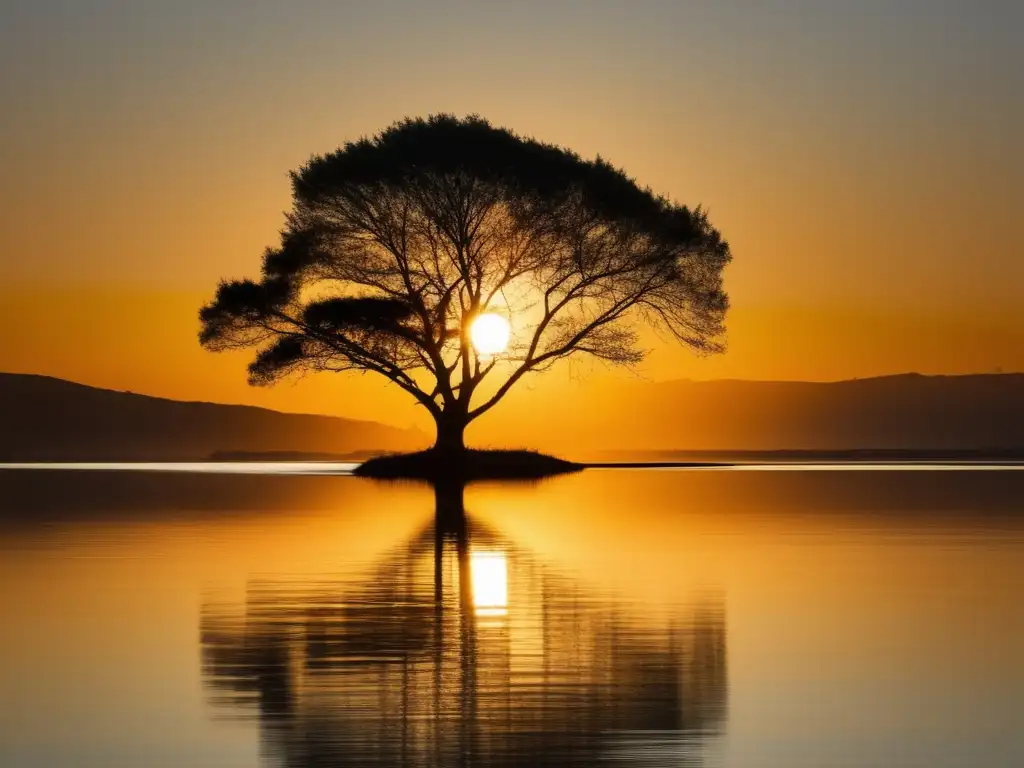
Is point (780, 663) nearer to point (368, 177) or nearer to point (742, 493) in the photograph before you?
point (742, 493)

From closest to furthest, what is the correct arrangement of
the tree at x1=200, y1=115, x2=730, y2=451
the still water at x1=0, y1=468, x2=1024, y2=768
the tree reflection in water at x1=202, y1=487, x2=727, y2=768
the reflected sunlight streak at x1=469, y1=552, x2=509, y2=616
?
the tree reflection in water at x1=202, y1=487, x2=727, y2=768
the still water at x1=0, y1=468, x2=1024, y2=768
the reflected sunlight streak at x1=469, y1=552, x2=509, y2=616
the tree at x1=200, y1=115, x2=730, y2=451

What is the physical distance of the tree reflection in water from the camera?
7887mm

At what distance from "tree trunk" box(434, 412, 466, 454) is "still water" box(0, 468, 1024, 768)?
1028 inches

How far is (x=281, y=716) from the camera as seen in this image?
28.3ft

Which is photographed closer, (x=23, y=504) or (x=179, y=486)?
(x=23, y=504)

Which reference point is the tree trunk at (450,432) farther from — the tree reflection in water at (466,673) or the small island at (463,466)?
the tree reflection in water at (466,673)

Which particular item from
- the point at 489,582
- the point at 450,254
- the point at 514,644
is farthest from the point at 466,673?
the point at 450,254

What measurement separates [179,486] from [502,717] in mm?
30276

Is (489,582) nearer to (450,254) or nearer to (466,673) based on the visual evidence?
(466,673)

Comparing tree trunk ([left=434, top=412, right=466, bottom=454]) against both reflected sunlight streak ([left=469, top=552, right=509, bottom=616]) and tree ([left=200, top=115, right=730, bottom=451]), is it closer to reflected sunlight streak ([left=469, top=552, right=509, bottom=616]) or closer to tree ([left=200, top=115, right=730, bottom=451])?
tree ([left=200, top=115, right=730, bottom=451])

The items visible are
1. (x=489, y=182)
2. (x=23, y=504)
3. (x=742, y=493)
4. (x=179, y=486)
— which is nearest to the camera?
(x=23, y=504)

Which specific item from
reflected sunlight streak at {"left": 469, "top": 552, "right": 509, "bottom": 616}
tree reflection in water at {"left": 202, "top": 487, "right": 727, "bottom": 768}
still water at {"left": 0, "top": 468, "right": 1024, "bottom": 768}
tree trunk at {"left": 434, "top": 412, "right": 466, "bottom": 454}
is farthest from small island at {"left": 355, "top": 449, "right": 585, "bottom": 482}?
tree reflection in water at {"left": 202, "top": 487, "right": 727, "bottom": 768}

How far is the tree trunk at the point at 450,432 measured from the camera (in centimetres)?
4953

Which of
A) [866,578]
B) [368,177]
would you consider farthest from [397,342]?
[866,578]
